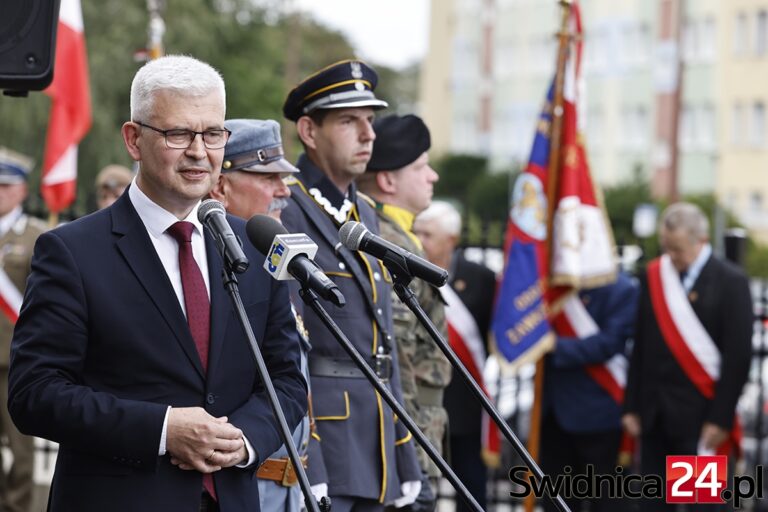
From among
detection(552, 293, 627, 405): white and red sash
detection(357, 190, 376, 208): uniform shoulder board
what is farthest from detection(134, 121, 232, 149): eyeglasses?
detection(552, 293, 627, 405): white and red sash

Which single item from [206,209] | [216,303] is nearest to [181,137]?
[206,209]

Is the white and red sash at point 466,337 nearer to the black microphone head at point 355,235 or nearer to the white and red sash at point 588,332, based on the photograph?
the white and red sash at point 588,332

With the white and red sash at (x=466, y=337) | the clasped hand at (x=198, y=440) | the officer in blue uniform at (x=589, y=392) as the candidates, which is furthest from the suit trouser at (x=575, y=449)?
the clasped hand at (x=198, y=440)

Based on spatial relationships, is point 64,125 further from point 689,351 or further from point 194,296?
→ point 194,296

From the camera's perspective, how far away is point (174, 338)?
12.0 ft

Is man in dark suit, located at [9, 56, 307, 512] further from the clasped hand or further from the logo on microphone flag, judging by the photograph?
the logo on microphone flag

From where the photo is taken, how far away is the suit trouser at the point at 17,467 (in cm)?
847

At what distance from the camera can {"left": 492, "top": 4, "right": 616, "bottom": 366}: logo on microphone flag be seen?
8633 millimetres

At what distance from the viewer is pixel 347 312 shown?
17.0 ft

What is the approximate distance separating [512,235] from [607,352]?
934 millimetres

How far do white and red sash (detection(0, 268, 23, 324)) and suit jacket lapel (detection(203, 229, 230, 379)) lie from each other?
15.8 ft

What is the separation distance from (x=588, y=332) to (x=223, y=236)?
18.1 ft

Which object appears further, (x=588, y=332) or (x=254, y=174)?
(x=588, y=332)

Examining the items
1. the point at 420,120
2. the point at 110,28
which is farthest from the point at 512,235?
the point at 110,28
